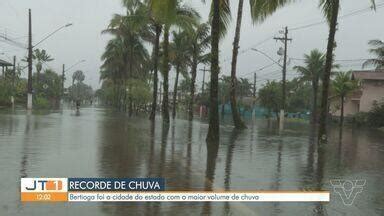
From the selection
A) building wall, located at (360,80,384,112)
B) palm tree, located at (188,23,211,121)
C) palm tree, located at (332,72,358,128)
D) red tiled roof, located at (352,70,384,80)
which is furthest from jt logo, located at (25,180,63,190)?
red tiled roof, located at (352,70,384,80)

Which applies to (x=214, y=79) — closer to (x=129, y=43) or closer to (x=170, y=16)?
(x=170, y=16)

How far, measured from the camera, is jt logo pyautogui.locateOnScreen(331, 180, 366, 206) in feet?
31.2

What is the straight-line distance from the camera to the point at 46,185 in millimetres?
8328

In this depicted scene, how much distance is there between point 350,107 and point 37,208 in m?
59.4

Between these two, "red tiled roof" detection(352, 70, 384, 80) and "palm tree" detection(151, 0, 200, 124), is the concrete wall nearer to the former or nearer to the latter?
"red tiled roof" detection(352, 70, 384, 80)

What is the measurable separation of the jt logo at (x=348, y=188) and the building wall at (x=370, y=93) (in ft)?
150

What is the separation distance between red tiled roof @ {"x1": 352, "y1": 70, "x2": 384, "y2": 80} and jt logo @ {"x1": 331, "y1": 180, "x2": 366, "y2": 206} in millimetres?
46742

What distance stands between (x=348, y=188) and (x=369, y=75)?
48924 millimetres

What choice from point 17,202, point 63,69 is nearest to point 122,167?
point 17,202

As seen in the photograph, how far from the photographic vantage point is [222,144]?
2003 cm

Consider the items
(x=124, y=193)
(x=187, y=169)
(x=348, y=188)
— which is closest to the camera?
(x=124, y=193)

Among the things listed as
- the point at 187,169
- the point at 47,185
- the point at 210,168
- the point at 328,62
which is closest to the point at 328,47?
the point at 328,62

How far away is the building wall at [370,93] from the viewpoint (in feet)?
182

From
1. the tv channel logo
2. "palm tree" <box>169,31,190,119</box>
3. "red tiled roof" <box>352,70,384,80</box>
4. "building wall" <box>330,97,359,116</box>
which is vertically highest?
"palm tree" <box>169,31,190,119</box>
